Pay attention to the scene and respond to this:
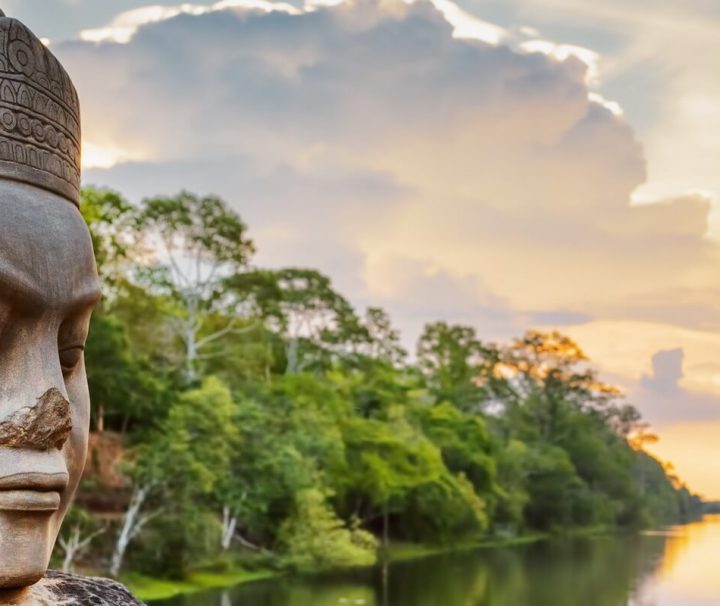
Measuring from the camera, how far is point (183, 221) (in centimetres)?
2498

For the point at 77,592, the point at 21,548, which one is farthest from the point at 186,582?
the point at 21,548

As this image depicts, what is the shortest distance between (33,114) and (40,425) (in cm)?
84

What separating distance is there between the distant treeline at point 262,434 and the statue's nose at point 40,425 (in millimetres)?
14581

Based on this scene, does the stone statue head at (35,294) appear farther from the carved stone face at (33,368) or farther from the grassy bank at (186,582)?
the grassy bank at (186,582)

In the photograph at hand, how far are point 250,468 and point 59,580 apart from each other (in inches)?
746

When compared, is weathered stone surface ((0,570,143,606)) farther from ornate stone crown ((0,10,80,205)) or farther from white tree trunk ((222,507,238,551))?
white tree trunk ((222,507,238,551))

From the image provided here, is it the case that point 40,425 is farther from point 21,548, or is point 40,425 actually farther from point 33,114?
point 33,114

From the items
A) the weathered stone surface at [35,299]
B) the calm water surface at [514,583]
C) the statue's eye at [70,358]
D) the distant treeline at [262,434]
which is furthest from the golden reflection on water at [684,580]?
the weathered stone surface at [35,299]

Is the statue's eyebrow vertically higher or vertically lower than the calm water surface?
higher

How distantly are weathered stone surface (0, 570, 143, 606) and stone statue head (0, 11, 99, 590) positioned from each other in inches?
8.7

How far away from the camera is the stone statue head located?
248cm

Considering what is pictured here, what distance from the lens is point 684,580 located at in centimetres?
2875

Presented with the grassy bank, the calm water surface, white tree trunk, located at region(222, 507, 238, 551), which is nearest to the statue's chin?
the grassy bank

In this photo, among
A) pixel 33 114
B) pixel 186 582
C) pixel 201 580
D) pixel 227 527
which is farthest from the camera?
pixel 227 527
